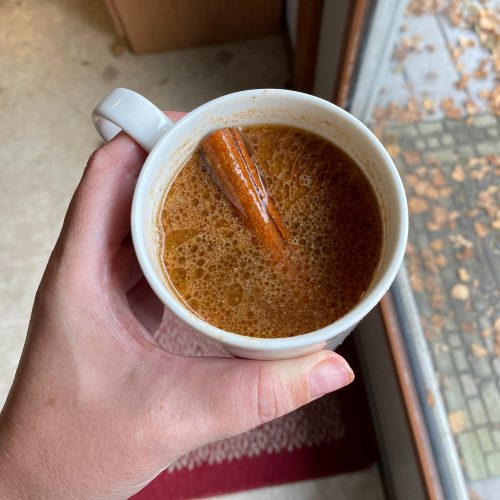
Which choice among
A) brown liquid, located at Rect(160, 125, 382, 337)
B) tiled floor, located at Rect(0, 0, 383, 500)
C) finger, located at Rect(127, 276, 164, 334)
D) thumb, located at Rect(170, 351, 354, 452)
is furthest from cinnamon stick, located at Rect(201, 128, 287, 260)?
tiled floor, located at Rect(0, 0, 383, 500)

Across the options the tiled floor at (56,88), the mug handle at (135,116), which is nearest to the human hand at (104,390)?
the mug handle at (135,116)

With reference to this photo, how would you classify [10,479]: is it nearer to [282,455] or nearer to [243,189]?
[243,189]

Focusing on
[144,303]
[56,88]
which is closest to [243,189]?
[144,303]

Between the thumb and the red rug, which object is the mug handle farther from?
the red rug

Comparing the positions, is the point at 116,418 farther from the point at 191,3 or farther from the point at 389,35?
the point at 191,3

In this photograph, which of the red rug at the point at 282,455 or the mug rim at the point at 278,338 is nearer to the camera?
the mug rim at the point at 278,338

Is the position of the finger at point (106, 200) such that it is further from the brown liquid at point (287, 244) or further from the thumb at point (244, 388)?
the thumb at point (244, 388)

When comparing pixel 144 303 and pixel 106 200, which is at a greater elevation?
pixel 106 200
